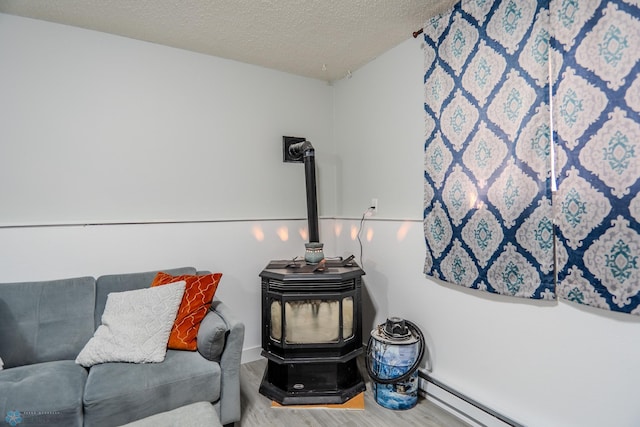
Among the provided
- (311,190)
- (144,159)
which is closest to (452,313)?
(311,190)

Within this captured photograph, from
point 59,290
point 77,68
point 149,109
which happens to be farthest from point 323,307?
point 77,68

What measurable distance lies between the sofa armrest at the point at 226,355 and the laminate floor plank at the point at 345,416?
0.23m

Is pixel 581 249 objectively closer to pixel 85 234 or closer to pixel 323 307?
pixel 323 307

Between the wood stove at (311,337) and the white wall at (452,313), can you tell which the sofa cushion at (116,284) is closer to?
the wood stove at (311,337)

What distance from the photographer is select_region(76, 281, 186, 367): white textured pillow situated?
1.81 meters

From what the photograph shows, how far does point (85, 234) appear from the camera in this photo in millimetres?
2287

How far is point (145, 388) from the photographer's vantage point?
1639 millimetres

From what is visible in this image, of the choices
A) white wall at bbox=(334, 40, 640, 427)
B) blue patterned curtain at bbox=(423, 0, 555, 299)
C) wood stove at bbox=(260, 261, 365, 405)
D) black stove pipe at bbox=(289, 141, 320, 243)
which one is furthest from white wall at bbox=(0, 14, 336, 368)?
blue patterned curtain at bbox=(423, 0, 555, 299)

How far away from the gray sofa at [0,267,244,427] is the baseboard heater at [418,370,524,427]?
121 cm

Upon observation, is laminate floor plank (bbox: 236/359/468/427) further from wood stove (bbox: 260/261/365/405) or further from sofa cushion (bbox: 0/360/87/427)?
sofa cushion (bbox: 0/360/87/427)

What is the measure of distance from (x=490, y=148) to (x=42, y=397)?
242 cm

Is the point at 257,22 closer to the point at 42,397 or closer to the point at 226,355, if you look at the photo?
the point at 226,355

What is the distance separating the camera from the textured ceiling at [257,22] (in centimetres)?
203

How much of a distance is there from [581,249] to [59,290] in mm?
2727
